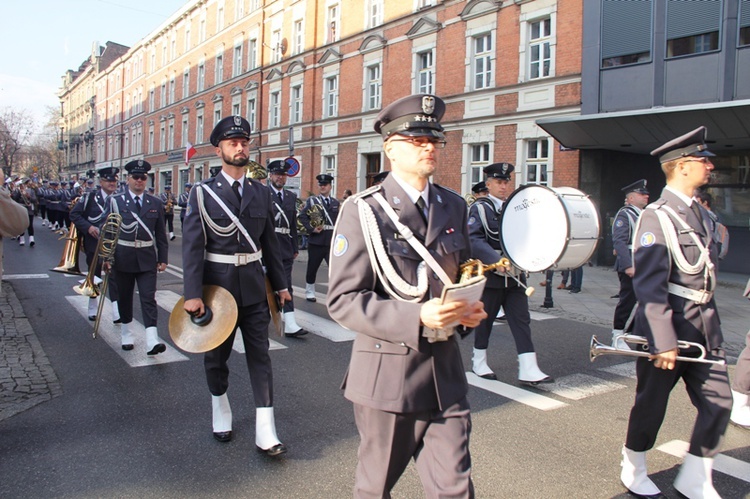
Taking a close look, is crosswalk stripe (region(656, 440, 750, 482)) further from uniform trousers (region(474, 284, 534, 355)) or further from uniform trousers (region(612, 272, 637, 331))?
uniform trousers (region(612, 272, 637, 331))

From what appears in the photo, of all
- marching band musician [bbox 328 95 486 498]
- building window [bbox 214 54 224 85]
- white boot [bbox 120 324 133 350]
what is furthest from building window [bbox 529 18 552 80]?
building window [bbox 214 54 224 85]

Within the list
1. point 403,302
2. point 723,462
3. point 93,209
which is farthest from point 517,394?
point 93,209

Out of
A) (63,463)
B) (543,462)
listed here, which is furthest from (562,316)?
(63,463)

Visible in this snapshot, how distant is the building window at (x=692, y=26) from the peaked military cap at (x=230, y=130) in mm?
13838

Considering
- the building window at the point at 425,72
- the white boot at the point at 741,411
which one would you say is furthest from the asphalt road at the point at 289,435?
the building window at the point at 425,72

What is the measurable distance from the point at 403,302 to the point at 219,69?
41652 mm

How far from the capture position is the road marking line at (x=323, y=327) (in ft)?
25.2

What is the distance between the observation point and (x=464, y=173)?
20656 mm

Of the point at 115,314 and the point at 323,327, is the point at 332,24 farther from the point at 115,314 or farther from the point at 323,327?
the point at 323,327

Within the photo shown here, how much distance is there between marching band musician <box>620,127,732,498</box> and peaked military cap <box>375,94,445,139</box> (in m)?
1.62

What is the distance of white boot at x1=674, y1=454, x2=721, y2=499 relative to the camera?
3.35 m

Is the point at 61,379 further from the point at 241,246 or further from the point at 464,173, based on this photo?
the point at 464,173

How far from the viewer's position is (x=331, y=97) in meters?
28.3

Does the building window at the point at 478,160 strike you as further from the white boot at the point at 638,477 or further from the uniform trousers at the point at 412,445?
the uniform trousers at the point at 412,445
